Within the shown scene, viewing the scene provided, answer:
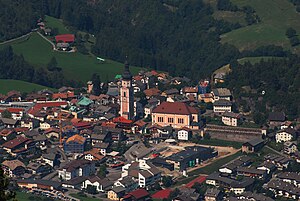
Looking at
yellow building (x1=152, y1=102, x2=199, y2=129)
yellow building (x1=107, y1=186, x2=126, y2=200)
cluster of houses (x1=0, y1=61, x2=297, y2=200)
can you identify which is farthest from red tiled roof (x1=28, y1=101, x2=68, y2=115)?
yellow building (x1=107, y1=186, x2=126, y2=200)

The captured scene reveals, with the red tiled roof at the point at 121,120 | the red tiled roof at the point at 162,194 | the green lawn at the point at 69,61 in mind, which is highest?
the green lawn at the point at 69,61

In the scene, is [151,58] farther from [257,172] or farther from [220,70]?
[257,172]

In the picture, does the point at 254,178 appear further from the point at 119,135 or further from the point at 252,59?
the point at 252,59

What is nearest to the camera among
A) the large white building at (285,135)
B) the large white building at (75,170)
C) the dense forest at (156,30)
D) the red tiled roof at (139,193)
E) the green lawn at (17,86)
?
the red tiled roof at (139,193)

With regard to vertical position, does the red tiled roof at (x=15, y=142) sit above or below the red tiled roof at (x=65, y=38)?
below

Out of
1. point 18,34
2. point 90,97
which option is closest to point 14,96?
point 90,97

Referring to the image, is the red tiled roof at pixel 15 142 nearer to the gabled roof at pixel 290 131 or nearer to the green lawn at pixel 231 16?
the gabled roof at pixel 290 131

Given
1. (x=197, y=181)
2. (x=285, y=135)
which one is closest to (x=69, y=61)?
(x=285, y=135)

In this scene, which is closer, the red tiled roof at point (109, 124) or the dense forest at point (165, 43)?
the red tiled roof at point (109, 124)

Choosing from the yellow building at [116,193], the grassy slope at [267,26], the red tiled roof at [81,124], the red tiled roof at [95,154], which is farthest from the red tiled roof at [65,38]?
the yellow building at [116,193]
